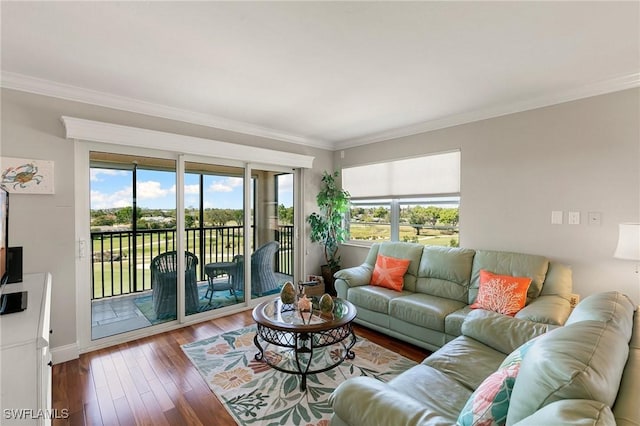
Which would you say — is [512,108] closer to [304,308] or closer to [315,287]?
[304,308]

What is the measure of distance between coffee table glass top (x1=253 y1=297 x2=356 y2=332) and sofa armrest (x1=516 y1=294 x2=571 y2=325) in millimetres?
1368

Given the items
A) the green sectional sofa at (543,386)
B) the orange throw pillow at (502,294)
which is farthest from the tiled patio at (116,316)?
the orange throw pillow at (502,294)

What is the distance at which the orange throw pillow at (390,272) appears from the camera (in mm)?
3360

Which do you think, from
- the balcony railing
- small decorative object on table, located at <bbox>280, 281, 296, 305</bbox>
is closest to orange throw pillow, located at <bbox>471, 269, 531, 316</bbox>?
small decorative object on table, located at <bbox>280, 281, 296, 305</bbox>

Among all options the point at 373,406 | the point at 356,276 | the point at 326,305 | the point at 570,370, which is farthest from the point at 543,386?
the point at 356,276

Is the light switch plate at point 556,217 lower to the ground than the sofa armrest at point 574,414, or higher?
higher

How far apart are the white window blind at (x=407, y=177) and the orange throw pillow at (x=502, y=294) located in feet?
4.21

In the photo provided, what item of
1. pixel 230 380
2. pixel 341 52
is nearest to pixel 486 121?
pixel 341 52

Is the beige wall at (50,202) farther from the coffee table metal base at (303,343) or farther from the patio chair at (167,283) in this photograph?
the coffee table metal base at (303,343)

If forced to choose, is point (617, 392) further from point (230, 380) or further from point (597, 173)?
point (597, 173)

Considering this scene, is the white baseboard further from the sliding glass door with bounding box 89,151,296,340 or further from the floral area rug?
the floral area rug

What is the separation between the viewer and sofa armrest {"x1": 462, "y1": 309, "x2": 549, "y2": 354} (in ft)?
6.28

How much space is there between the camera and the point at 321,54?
6.95ft

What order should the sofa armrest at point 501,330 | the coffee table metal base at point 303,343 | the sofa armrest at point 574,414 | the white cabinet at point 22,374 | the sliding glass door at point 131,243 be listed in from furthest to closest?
the sliding glass door at point 131,243 < the coffee table metal base at point 303,343 < the sofa armrest at point 501,330 < the white cabinet at point 22,374 < the sofa armrest at point 574,414
